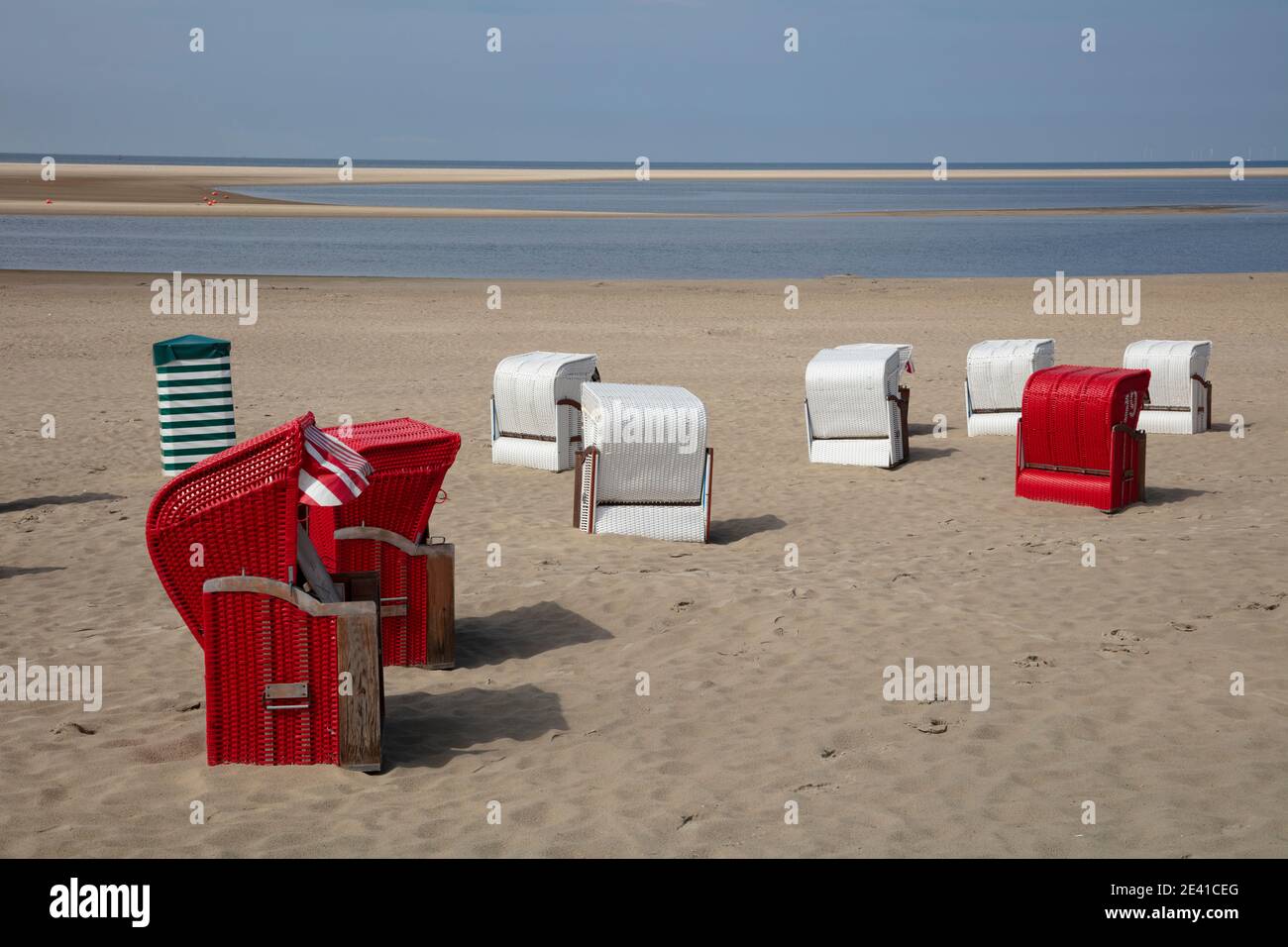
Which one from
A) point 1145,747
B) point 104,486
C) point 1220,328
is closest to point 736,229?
point 1220,328

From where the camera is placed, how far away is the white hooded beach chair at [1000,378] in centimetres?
1444

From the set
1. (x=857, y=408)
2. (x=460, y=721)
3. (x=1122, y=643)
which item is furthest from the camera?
(x=857, y=408)

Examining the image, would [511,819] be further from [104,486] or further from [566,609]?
[104,486]

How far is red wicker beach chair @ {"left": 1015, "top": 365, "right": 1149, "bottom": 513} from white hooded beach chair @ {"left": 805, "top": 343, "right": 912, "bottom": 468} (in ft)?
5.99

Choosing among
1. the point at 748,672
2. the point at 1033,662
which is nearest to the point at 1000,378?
the point at 1033,662

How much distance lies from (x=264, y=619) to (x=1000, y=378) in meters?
10.9

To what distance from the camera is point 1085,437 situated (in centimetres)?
1123

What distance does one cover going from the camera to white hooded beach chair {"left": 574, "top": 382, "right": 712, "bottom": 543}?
33.5 feet

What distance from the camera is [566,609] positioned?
8602 mm

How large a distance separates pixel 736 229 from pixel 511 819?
65208mm

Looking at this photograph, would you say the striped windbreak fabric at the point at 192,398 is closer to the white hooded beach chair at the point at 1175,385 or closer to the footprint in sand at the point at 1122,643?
the footprint in sand at the point at 1122,643

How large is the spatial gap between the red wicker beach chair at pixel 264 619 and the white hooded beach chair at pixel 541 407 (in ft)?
23.3

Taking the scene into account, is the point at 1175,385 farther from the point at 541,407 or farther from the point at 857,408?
the point at 541,407

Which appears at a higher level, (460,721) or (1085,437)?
(1085,437)
